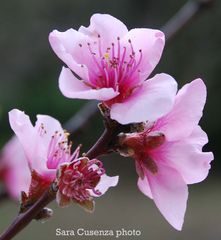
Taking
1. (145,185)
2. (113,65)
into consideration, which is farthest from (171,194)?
(113,65)

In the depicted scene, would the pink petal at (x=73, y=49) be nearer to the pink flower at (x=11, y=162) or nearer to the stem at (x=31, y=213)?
the stem at (x=31, y=213)

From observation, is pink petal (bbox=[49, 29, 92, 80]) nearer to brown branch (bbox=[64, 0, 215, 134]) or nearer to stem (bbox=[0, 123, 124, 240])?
stem (bbox=[0, 123, 124, 240])

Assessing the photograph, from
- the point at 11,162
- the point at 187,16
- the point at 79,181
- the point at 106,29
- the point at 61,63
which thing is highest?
the point at 106,29

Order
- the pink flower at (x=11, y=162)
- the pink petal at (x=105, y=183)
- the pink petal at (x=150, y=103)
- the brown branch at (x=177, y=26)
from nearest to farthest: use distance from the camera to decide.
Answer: the pink petal at (x=150, y=103)
the pink petal at (x=105, y=183)
the pink flower at (x=11, y=162)
the brown branch at (x=177, y=26)

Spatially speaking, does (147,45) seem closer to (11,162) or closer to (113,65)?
(113,65)

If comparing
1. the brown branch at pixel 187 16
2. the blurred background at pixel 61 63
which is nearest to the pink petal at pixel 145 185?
the brown branch at pixel 187 16

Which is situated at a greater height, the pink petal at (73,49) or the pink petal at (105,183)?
the pink petal at (73,49)

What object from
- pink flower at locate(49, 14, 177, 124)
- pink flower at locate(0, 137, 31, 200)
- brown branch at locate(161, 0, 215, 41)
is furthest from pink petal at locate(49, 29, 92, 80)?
brown branch at locate(161, 0, 215, 41)

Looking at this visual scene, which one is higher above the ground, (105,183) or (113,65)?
(113,65)
